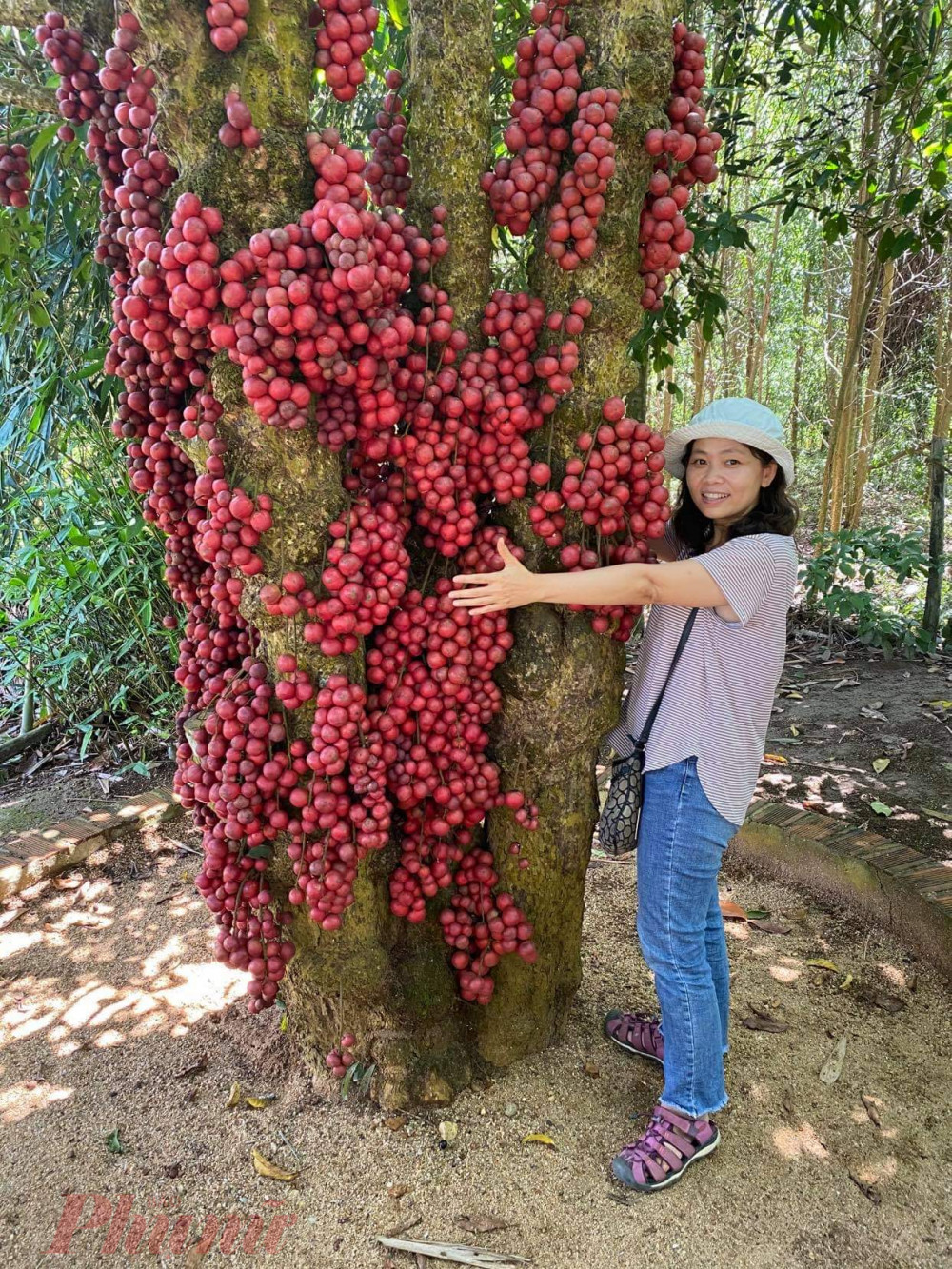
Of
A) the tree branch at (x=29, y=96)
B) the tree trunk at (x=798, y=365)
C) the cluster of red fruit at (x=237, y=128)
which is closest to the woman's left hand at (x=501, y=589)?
the cluster of red fruit at (x=237, y=128)

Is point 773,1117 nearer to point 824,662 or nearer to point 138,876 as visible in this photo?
point 138,876

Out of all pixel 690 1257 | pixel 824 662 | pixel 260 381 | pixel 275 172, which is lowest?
pixel 690 1257

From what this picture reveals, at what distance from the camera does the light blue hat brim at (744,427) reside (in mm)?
1920

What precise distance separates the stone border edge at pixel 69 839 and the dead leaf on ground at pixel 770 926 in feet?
8.28

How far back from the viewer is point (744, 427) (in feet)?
6.27

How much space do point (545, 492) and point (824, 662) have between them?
4533 mm

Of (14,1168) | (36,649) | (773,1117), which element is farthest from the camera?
(36,649)

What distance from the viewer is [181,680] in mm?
2029

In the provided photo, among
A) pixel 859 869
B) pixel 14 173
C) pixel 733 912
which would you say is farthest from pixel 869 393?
pixel 14 173

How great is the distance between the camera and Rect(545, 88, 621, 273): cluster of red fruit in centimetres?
160

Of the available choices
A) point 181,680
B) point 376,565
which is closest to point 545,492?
point 376,565

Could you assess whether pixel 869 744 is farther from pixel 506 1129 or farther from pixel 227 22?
pixel 227 22

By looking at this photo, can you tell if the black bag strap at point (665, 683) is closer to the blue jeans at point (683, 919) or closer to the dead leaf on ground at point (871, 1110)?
the blue jeans at point (683, 919)

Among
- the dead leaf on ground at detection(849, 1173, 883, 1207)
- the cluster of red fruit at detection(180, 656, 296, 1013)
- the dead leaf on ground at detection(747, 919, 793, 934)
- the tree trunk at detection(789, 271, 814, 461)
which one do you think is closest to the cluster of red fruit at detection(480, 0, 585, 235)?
the cluster of red fruit at detection(180, 656, 296, 1013)
